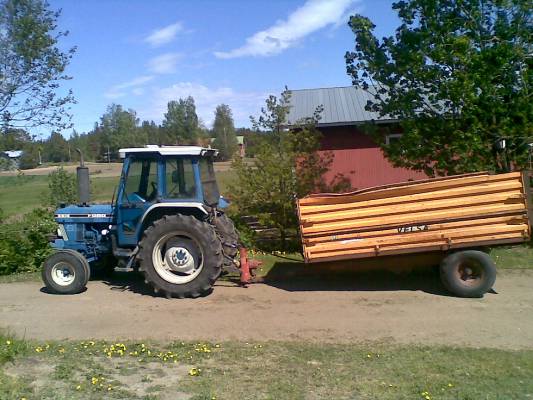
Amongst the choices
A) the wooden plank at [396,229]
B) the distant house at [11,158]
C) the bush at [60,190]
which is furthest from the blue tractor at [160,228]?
the bush at [60,190]

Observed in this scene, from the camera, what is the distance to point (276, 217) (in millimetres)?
11602

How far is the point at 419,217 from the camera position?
7.96 meters

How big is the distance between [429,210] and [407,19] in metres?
4.64

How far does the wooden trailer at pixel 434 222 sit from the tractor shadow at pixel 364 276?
13.7 inches

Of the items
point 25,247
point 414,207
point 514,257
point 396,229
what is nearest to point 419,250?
point 396,229

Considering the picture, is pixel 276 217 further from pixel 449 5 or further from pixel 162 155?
pixel 449 5

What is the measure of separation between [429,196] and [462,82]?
2.95 meters

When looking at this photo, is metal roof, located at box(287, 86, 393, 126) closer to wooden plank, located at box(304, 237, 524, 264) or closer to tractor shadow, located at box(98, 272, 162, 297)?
tractor shadow, located at box(98, 272, 162, 297)

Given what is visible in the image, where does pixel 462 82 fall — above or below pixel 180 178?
above

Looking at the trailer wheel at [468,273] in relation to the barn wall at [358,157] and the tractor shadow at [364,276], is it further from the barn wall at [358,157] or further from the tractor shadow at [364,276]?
the barn wall at [358,157]

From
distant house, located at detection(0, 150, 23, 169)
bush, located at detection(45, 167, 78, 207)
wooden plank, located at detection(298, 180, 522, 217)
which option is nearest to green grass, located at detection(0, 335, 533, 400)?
wooden plank, located at detection(298, 180, 522, 217)

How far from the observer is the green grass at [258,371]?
461cm

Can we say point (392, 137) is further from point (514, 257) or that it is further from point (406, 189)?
point (406, 189)

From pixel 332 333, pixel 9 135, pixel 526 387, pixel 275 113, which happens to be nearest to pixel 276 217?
pixel 275 113
